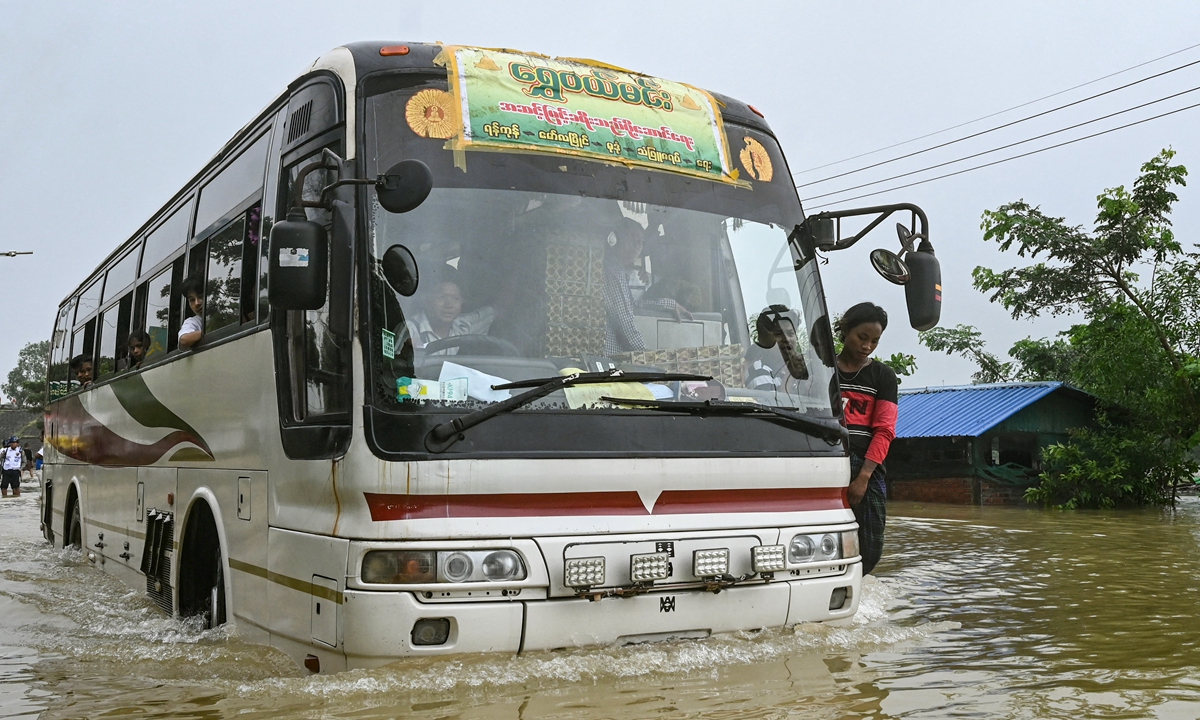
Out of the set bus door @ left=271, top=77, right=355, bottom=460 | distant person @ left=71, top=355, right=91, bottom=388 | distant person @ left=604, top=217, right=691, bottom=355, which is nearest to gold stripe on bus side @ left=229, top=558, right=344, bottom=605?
bus door @ left=271, top=77, right=355, bottom=460

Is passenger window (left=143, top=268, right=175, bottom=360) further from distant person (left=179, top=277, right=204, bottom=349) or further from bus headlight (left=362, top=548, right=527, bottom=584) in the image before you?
bus headlight (left=362, top=548, right=527, bottom=584)

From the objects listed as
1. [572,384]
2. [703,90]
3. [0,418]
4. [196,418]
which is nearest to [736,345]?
[572,384]

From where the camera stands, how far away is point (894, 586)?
9.28 meters

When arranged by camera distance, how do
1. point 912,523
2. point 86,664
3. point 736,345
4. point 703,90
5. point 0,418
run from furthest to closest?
point 0,418 → point 912,523 → point 86,664 → point 703,90 → point 736,345

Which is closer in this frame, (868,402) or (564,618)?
(564,618)

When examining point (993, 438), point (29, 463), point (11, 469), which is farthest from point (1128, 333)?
point (29, 463)

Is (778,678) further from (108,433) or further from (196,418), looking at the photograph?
(108,433)

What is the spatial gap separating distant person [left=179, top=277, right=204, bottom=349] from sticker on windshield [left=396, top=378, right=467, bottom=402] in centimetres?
250

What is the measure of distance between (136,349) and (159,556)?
1857 millimetres

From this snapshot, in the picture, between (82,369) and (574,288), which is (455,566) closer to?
(574,288)

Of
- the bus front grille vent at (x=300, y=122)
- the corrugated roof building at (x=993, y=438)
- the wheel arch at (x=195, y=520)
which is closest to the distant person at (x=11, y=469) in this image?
the corrugated roof building at (x=993, y=438)

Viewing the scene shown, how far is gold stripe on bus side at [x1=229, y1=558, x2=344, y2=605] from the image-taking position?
4.35 m

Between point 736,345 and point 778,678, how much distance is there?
1449mm

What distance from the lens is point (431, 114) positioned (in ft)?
15.6
